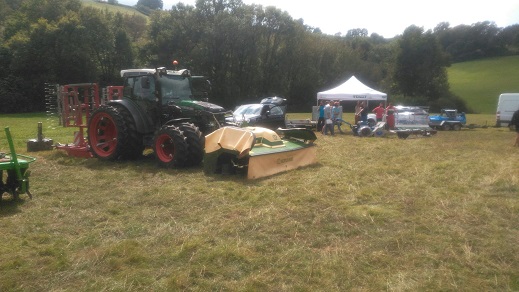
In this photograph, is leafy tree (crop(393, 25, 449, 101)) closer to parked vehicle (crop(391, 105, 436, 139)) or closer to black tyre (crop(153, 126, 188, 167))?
parked vehicle (crop(391, 105, 436, 139))

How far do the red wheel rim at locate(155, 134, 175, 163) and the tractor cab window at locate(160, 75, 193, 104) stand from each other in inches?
42.0

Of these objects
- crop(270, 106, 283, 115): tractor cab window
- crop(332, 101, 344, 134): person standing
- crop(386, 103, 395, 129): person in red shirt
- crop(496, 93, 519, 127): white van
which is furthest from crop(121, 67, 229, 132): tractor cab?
crop(496, 93, 519, 127): white van

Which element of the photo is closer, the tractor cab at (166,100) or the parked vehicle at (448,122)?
the tractor cab at (166,100)

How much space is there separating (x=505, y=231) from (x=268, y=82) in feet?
122

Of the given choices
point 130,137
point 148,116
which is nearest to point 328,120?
point 148,116

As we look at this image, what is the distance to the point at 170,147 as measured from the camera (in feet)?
33.8

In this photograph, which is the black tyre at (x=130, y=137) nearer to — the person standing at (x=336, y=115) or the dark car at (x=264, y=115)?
the dark car at (x=264, y=115)

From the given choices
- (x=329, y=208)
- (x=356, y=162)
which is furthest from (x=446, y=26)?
(x=329, y=208)

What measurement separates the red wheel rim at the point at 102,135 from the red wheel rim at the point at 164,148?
149cm

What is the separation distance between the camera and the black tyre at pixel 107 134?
34.6 feet

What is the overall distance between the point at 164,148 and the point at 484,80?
49698 millimetres

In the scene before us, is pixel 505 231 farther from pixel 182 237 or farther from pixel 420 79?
pixel 420 79

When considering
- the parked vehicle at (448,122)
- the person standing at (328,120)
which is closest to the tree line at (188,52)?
the parked vehicle at (448,122)

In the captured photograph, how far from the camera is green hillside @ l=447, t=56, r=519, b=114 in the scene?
153ft
